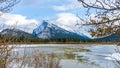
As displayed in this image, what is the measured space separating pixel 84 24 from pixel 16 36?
327 centimetres

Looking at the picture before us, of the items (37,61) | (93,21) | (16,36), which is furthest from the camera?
(37,61)

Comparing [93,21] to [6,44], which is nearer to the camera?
[93,21]

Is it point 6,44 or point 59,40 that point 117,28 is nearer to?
point 6,44

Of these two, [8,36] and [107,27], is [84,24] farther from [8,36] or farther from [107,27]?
[8,36]

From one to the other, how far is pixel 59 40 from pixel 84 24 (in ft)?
321

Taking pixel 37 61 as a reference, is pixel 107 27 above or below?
above

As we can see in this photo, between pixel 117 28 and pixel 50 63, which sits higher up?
pixel 117 28

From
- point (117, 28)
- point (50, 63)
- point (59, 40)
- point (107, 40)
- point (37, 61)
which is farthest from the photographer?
point (59, 40)

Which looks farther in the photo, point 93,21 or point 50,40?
point 50,40

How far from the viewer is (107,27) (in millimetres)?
3561

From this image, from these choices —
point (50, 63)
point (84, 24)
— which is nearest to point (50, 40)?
point (50, 63)

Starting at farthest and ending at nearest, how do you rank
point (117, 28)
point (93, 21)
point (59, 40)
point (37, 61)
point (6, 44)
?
point (59, 40)
point (37, 61)
point (6, 44)
point (93, 21)
point (117, 28)

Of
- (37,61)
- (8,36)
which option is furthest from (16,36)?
(37,61)

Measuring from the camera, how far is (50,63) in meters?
10.1
